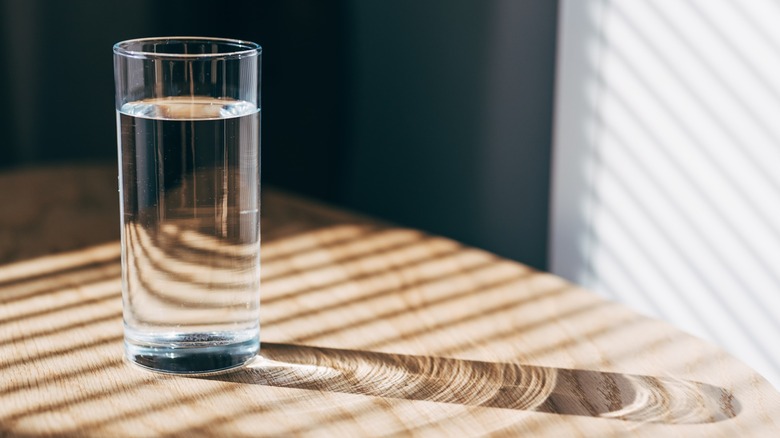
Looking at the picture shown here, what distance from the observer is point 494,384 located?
0.78 m

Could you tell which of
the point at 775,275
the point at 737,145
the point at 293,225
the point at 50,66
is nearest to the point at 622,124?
the point at 737,145

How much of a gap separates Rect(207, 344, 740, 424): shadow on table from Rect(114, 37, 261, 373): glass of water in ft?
0.16

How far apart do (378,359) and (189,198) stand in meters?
0.21

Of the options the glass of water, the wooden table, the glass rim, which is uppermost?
the glass rim

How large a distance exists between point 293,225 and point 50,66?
1.18 meters

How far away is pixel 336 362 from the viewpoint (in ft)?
2.69

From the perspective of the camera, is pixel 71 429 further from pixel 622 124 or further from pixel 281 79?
pixel 281 79

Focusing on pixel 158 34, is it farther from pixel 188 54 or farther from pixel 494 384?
pixel 494 384

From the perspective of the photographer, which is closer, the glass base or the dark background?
the glass base

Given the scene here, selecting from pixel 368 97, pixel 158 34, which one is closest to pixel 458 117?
pixel 368 97

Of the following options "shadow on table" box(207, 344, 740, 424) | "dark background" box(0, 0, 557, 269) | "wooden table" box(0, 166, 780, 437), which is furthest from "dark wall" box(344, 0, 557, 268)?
"shadow on table" box(207, 344, 740, 424)

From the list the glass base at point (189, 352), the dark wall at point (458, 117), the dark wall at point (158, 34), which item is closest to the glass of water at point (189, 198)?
the glass base at point (189, 352)

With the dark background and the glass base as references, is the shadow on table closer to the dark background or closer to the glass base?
the glass base

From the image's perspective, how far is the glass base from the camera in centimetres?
78
